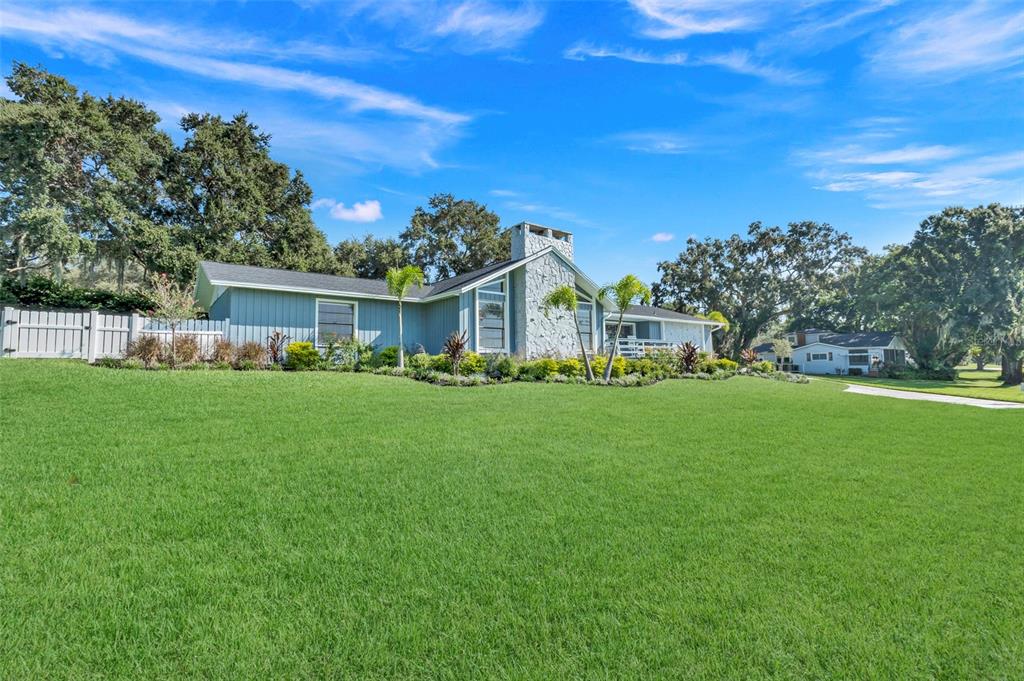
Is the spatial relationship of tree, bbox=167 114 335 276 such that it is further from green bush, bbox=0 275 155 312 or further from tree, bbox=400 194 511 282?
green bush, bbox=0 275 155 312

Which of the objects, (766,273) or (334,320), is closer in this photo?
(334,320)

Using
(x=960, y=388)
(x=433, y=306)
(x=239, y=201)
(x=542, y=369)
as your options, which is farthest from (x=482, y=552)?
(x=960, y=388)

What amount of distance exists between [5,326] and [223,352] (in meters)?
4.59

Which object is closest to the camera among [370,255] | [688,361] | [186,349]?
[186,349]

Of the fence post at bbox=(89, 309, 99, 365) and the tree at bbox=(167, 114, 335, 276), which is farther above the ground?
the tree at bbox=(167, 114, 335, 276)

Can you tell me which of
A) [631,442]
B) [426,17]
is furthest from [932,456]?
[426,17]

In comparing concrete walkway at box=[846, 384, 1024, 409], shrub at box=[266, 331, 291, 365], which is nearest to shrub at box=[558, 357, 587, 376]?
shrub at box=[266, 331, 291, 365]

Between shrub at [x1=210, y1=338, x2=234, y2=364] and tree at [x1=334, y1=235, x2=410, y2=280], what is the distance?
23.0 m

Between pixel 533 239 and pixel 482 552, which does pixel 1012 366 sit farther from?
pixel 482 552

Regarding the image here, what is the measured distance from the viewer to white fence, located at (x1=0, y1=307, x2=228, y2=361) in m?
11.1

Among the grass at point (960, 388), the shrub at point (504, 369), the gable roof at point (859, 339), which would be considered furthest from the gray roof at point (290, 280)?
the gable roof at point (859, 339)

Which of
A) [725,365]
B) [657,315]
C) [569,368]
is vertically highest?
[657,315]

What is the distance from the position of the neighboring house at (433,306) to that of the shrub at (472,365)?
1846mm

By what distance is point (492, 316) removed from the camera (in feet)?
57.3
